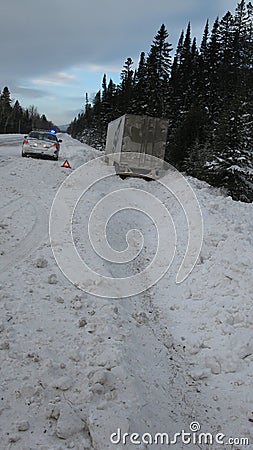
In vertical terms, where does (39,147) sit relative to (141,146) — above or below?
below

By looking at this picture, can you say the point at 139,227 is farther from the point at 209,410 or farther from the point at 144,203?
the point at 209,410

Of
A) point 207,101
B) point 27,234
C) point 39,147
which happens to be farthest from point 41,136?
point 207,101

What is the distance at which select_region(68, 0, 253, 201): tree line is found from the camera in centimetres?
1812

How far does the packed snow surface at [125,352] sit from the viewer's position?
3.73m

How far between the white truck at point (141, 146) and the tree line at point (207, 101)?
273 centimetres

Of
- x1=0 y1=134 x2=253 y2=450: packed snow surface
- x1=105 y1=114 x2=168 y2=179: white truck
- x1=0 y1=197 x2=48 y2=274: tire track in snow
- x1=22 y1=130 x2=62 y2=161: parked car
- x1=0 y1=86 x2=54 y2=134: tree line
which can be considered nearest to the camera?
x1=0 y1=134 x2=253 y2=450: packed snow surface

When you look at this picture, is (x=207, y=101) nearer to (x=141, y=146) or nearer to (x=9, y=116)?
(x=141, y=146)

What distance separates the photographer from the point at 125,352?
4.86 meters

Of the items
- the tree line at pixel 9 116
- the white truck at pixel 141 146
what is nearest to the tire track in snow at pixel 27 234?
the white truck at pixel 141 146

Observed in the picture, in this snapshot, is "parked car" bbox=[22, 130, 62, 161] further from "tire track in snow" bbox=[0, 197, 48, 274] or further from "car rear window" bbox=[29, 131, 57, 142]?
"tire track in snow" bbox=[0, 197, 48, 274]

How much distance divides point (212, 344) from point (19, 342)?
2.94 metres

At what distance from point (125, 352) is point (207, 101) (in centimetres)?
4424

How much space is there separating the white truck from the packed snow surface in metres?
9.89

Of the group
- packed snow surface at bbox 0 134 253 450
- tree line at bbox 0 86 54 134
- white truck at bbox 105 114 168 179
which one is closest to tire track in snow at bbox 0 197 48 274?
packed snow surface at bbox 0 134 253 450
